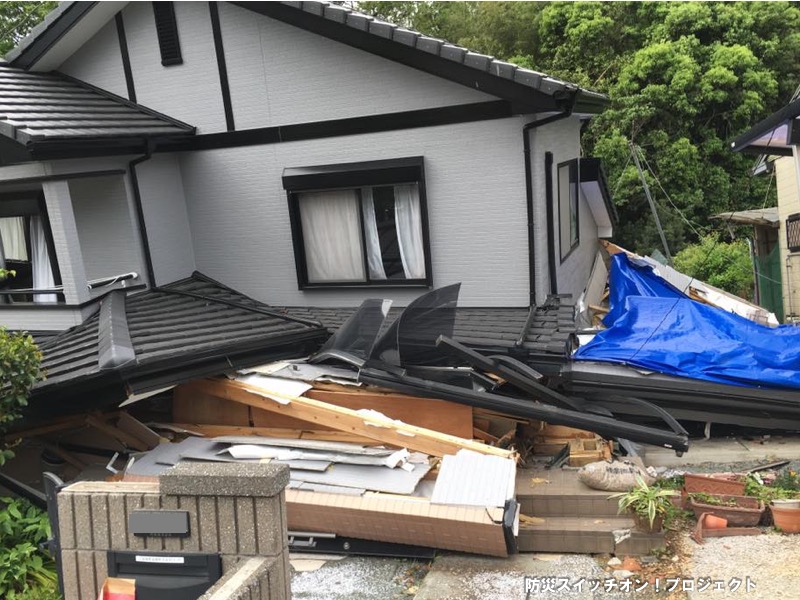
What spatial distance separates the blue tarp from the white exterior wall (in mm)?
1499

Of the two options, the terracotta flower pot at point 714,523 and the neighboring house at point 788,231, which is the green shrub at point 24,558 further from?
the neighboring house at point 788,231

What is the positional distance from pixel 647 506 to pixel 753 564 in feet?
2.87

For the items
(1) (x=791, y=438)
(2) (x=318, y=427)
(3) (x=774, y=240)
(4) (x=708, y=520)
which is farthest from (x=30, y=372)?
(3) (x=774, y=240)

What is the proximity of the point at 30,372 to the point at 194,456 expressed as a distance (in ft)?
5.76

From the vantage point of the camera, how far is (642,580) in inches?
211

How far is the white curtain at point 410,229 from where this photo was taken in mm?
9578

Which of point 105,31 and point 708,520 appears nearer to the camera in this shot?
point 708,520

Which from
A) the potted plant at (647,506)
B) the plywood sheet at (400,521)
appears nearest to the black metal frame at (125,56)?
the plywood sheet at (400,521)

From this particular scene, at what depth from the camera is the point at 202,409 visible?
8031 millimetres

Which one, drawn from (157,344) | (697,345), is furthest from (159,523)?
(697,345)

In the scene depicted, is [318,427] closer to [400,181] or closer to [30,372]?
[30,372]

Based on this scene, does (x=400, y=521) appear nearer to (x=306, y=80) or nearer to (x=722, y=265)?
(x=306, y=80)

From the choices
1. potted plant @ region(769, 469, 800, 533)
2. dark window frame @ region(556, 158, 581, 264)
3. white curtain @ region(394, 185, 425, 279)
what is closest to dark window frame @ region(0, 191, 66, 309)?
white curtain @ region(394, 185, 425, 279)

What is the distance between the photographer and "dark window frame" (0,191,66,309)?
8.86m
